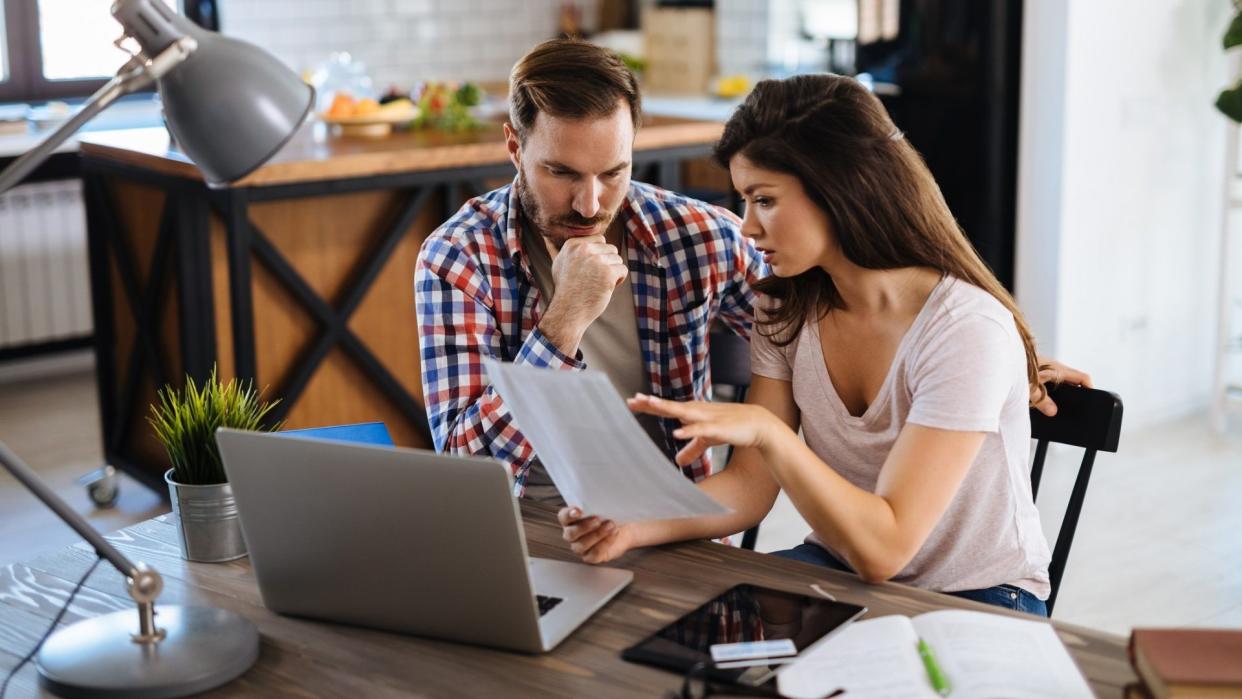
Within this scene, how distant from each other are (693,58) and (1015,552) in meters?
4.81

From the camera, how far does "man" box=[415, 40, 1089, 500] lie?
1969 mm

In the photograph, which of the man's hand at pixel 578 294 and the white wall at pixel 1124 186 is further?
the white wall at pixel 1124 186

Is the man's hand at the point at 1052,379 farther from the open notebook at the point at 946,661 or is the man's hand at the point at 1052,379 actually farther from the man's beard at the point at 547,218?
the man's beard at the point at 547,218

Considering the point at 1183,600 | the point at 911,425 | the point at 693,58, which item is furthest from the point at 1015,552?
the point at 693,58

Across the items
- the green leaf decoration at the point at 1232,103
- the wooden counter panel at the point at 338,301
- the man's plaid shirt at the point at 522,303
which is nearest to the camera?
the man's plaid shirt at the point at 522,303

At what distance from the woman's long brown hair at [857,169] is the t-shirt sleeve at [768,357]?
193 mm

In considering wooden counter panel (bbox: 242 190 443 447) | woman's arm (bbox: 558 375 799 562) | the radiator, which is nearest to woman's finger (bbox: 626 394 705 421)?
woman's arm (bbox: 558 375 799 562)

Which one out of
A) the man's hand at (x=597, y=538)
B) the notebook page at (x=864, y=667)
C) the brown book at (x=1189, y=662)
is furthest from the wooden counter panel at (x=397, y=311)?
the brown book at (x=1189, y=662)

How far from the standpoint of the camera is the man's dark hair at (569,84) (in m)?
2.03

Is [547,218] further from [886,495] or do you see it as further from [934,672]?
[934,672]

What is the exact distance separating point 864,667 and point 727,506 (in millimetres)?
349

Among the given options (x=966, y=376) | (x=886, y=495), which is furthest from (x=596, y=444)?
(x=966, y=376)

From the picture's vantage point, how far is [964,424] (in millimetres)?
1660

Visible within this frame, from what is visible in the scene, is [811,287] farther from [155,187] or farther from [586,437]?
[155,187]
